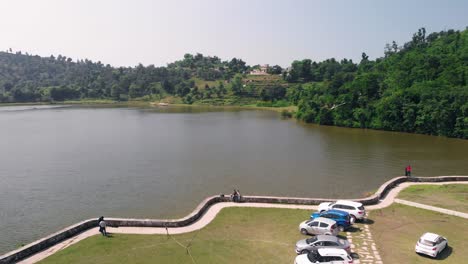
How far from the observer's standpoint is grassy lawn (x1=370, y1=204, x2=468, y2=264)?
2100 centimetres

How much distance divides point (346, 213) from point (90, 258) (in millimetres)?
15724

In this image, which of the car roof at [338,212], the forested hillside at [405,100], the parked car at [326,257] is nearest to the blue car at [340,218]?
the car roof at [338,212]

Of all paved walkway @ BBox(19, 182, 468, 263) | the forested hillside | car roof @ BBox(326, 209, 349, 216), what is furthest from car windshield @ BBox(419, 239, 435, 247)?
the forested hillside

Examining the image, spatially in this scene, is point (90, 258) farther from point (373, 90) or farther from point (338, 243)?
point (373, 90)

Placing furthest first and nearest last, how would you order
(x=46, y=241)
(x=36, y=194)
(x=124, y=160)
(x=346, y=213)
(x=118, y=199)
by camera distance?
(x=124, y=160) → (x=36, y=194) → (x=118, y=199) → (x=346, y=213) → (x=46, y=241)

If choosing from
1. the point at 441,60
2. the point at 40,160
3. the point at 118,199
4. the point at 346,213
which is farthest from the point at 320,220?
the point at 441,60

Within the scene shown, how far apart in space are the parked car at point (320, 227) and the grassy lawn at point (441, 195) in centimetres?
1095

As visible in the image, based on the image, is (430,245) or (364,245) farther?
(364,245)

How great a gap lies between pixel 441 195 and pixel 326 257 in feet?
59.9

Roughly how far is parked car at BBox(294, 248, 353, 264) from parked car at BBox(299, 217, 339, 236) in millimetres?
3687

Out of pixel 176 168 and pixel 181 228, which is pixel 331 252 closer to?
pixel 181 228

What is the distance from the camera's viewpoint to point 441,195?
32.3m

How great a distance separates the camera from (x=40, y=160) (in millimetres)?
55500

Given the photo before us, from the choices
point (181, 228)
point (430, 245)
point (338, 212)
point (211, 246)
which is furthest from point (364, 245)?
point (181, 228)
